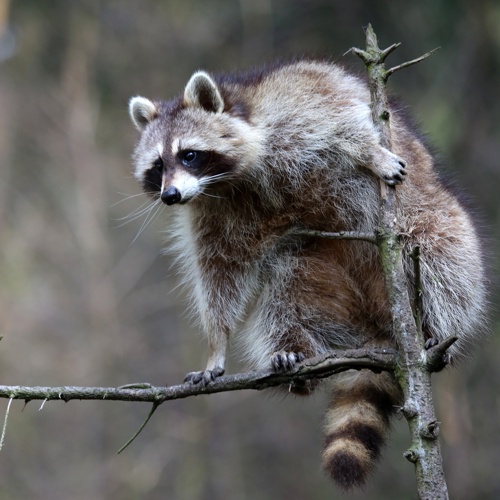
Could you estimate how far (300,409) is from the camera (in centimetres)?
1472

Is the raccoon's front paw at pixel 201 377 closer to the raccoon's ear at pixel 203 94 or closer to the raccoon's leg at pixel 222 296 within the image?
the raccoon's leg at pixel 222 296

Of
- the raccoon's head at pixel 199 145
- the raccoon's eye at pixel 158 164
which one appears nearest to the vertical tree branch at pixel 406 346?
the raccoon's head at pixel 199 145

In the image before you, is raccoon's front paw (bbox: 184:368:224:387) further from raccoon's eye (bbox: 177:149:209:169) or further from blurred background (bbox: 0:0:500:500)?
blurred background (bbox: 0:0:500:500)

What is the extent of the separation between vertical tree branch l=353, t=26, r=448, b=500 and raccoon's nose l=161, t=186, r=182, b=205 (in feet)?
4.43

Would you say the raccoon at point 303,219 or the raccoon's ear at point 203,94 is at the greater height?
the raccoon's ear at point 203,94

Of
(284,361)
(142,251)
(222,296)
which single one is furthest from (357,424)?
(142,251)

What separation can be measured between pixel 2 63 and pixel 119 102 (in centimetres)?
293

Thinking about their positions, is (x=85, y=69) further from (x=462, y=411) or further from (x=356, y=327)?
(x=356, y=327)

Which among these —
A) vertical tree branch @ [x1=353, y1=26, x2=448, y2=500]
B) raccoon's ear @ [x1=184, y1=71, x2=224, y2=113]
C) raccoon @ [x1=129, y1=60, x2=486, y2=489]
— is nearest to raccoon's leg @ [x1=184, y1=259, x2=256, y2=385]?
raccoon @ [x1=129, y1=60, x2=486, y2=489]

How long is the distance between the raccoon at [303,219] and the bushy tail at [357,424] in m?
0.01

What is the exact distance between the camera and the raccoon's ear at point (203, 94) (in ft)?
19.5

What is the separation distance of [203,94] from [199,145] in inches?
16.7

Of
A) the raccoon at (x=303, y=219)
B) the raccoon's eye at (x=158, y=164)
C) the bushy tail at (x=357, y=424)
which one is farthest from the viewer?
the raccoon's eye at (x=158, y=164)

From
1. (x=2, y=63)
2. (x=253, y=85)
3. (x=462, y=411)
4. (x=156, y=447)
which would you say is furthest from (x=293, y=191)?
(x=2, y=63)
